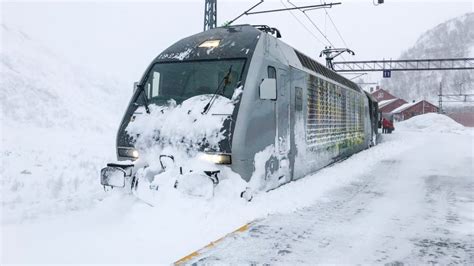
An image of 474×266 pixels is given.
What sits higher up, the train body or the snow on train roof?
the snow on train roof

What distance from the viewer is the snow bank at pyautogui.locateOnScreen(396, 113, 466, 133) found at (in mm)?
47691

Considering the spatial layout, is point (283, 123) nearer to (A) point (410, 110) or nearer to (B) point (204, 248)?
(B) point (204, 248)

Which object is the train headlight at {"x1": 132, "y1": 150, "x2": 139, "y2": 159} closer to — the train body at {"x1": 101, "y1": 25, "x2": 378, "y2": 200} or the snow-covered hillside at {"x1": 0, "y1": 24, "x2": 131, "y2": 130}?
the train body at {"x1": 101, "y1": 25, "x2": 378, "y2": 200}

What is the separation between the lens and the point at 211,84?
6.72 m

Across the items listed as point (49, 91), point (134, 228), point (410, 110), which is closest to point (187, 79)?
point (134, 228)

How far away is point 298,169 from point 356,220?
100 inches

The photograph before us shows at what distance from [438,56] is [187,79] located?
162787mm

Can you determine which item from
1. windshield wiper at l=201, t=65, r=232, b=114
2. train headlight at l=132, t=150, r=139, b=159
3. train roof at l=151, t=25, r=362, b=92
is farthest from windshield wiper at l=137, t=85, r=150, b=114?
windshield wiper at l=201, t=65, r=232, b=114

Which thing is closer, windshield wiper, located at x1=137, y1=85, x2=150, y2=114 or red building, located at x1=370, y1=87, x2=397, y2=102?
windshield wiper, located at x1=137, y1=85, x2=150, y2=114

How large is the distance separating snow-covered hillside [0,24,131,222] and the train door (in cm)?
348

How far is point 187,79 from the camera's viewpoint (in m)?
6.95

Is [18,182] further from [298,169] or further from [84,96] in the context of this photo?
[84,96]

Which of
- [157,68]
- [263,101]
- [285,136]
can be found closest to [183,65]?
[157,68]

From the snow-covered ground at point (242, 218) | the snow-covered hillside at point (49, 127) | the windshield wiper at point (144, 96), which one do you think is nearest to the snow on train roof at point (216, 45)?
the windshield wiper at point (144, 96)
